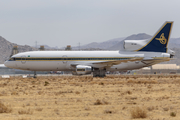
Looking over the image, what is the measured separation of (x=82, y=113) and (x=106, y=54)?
3318 centimetres

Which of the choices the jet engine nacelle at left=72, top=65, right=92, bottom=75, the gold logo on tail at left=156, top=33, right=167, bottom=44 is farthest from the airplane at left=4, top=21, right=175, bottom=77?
the jet engine nacelle at left=72, top=65, right=92, bottom=75

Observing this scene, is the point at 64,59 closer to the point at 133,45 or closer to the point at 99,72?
the point at 99,72

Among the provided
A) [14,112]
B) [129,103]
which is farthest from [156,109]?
[14,112]

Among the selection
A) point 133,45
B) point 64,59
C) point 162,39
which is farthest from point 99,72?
point 162,39

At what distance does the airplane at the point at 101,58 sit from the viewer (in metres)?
45.9

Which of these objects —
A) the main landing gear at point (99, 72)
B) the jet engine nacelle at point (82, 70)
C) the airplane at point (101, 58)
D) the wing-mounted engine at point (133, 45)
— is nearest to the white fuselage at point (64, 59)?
the airplane at point (101, 58)

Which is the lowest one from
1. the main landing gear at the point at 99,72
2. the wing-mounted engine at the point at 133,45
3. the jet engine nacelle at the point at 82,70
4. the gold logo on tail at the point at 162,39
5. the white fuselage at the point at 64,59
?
the main landing gear at the point at 99,72

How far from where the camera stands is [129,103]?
1675 centimetres

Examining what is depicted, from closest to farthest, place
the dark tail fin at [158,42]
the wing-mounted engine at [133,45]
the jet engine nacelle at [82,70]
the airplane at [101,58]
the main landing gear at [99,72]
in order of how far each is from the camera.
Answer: the jet engine nacelle at [82,70] → the airplane at [101,58] → the main landing gear at [99,72] → the dark tail fin at [158,42] → the wing-mounted engine at [133,45]

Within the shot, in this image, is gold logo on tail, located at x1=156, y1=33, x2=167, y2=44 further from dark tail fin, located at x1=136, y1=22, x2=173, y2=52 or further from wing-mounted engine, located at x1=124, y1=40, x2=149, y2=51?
wing-mounted engine, located at x1=124, y1=40, x2=149, y2=51

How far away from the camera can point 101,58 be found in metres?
46.1

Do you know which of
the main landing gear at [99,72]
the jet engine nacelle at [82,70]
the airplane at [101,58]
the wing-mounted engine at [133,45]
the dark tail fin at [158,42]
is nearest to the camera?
the jet engine nacelle at [82,70]

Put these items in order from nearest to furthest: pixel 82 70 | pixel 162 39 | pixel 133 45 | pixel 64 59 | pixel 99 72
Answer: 1. pixel 82 70
2. pixel 64 59
3. pixel 99 72
4. pixel 162 39
5. pixel 133 45

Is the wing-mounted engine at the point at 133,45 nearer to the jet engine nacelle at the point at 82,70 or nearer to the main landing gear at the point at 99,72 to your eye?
the main landing gear at the point at 99,72
